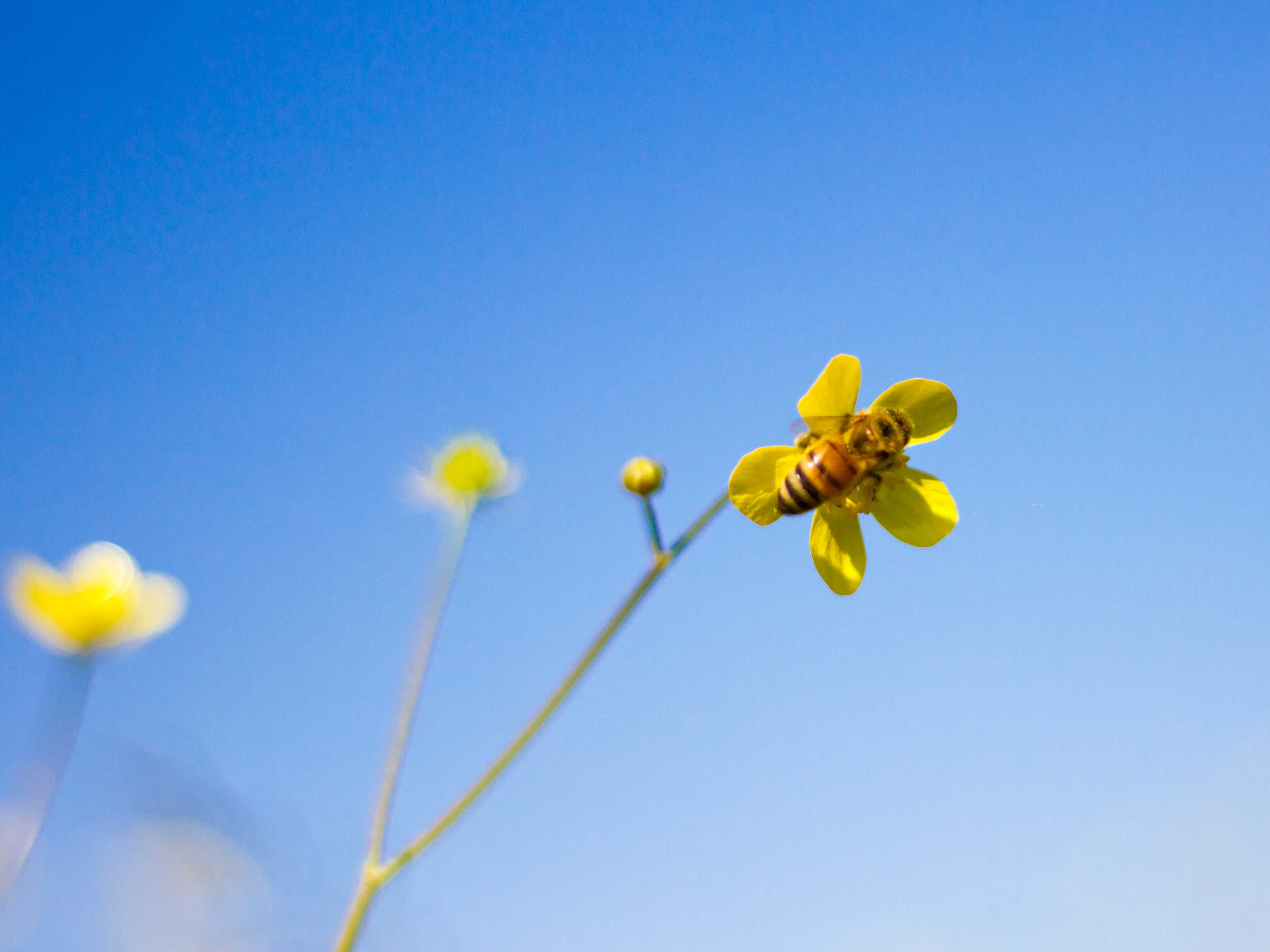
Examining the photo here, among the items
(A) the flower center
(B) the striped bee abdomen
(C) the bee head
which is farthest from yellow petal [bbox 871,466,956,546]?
(A) the flower center

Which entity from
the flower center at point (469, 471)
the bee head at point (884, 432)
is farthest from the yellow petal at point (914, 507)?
the flower center at point (469, 471)

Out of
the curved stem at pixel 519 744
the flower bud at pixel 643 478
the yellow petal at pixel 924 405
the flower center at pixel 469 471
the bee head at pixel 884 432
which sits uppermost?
the flower center at pixel 469 471

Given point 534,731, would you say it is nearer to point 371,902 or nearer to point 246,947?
point 371,902

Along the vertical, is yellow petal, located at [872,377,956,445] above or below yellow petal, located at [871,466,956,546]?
above

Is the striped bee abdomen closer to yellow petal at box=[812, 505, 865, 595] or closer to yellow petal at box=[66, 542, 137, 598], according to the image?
yellow petal at box=[812, 505, 865, 595]

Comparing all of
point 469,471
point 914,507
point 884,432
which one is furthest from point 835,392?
point 469,471

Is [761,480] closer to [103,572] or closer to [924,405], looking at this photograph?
[924,405]

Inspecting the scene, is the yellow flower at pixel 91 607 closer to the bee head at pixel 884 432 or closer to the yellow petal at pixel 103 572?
the yellow petal at pixel 103 572
